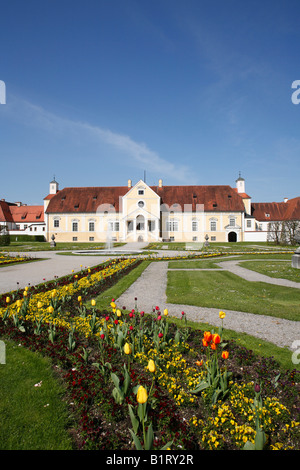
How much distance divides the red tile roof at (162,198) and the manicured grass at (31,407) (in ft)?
149

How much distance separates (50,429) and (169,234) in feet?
150

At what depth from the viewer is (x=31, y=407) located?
3.54 m

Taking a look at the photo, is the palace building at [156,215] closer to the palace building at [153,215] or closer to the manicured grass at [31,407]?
the palace building at [153,215]

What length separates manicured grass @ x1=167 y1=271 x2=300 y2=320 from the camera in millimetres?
7734

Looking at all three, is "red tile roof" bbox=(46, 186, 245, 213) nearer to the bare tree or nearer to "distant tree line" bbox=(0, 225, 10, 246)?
the bare tree

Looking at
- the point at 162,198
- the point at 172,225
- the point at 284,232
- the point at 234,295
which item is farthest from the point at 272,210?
the point at 234,295

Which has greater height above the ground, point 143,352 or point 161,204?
point 161,204

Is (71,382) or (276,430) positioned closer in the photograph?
(276,430)

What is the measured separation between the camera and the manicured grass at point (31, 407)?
300cm

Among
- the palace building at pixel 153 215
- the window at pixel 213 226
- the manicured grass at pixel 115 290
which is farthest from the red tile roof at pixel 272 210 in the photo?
the manicured grass at pixel 115 290

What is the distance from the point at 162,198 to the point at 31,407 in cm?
4769

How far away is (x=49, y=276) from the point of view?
12.6m
